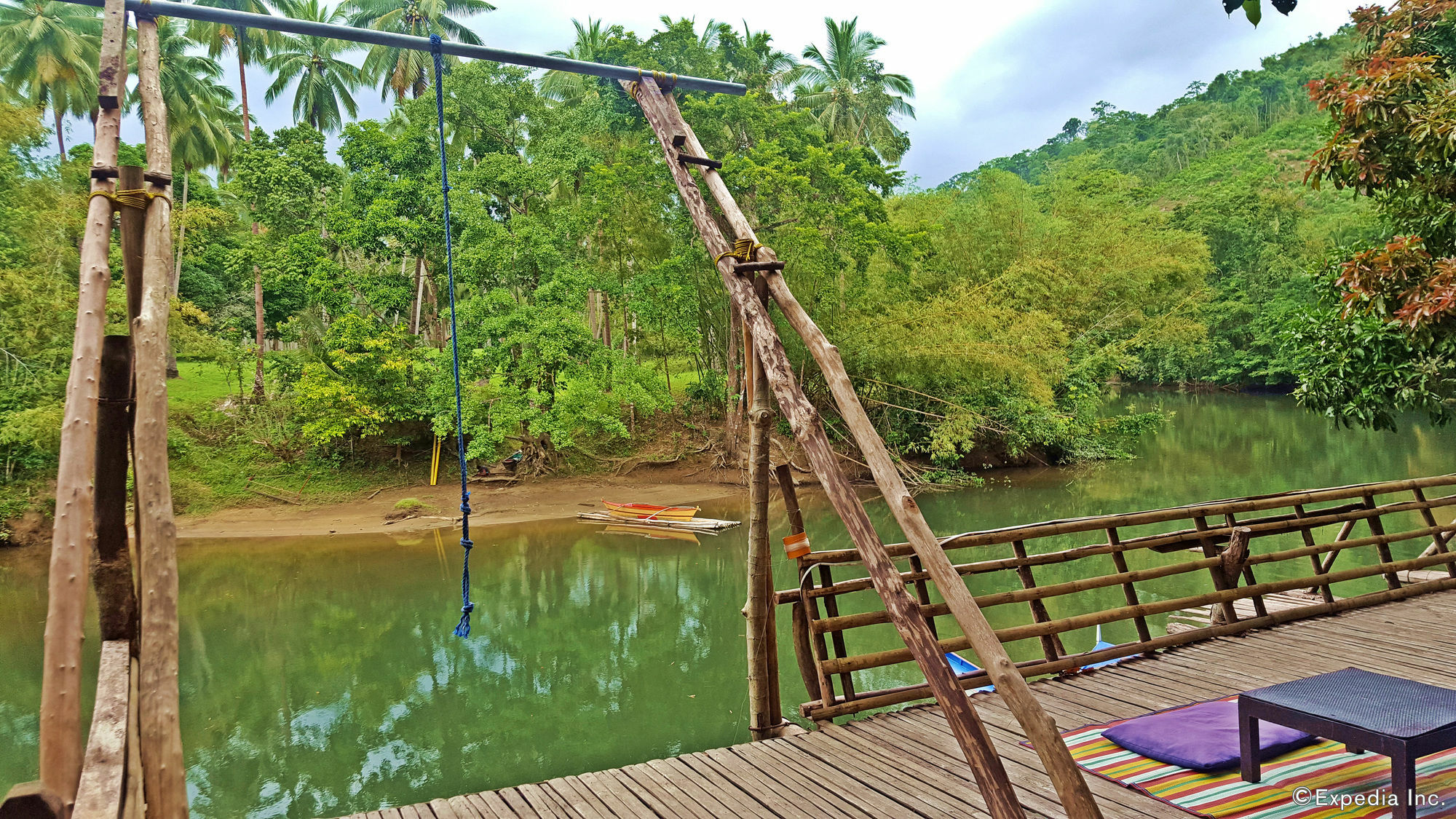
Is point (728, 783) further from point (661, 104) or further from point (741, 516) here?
point (741, 516)

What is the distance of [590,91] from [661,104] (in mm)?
16053

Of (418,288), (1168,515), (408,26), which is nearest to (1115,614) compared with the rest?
(1168,515)

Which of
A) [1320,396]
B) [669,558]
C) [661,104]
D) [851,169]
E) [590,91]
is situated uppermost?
[590,91]

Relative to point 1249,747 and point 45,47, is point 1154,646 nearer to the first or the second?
point 1249,747

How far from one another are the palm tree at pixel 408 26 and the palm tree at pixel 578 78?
6.10ft

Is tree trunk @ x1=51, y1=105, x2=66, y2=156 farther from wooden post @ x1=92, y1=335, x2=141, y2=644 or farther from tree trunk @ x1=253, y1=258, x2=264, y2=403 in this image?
wooden post @ x1=92, y1=335, x2=141, y2=644

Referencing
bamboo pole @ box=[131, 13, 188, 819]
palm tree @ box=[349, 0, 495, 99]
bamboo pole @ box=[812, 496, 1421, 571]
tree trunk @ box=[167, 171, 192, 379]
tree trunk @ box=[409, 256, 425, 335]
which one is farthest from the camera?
palm tree @ box=[349, 0, 495, 99]

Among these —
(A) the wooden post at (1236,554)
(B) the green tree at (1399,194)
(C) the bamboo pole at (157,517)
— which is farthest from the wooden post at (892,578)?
(B) the green tree at (1399,194)

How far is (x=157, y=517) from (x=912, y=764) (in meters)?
2.77

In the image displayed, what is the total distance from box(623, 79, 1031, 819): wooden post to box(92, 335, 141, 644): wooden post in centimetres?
228

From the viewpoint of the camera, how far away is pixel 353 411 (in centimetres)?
1580

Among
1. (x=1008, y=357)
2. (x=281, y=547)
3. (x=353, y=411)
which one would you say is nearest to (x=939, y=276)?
(x=1008, y=357)

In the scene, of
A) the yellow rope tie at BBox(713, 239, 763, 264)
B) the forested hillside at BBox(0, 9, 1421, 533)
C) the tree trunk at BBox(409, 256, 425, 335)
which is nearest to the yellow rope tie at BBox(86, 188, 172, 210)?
the yellow rope tie at BBox(713, 239, 763, 264)

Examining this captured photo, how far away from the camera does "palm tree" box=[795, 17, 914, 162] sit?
2261cm
